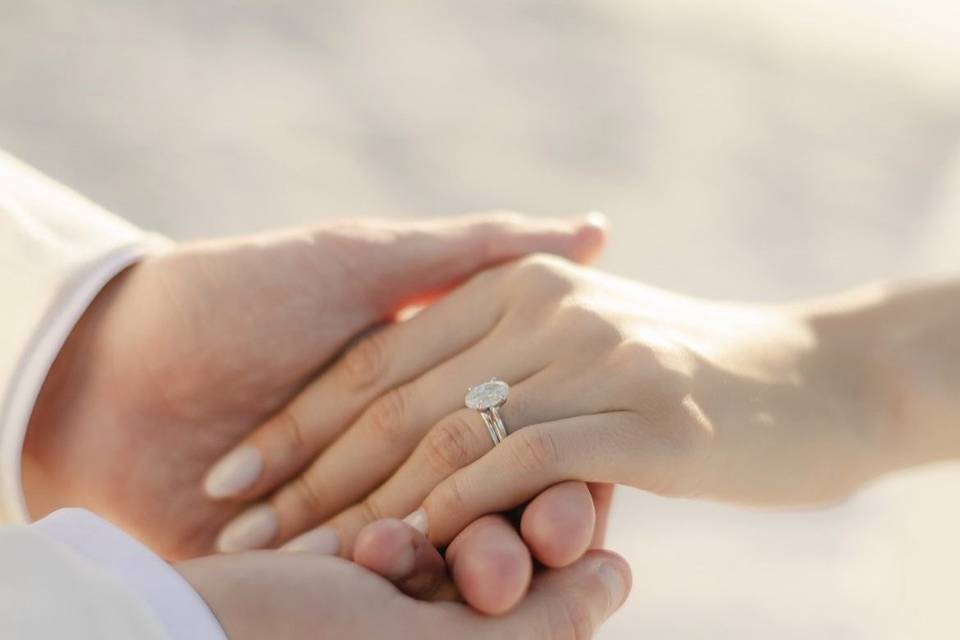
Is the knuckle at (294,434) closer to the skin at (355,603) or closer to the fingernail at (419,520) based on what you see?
the fingernail at (419,520)

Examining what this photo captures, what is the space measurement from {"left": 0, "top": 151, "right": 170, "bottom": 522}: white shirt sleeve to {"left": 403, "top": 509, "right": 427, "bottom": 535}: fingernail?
447mm

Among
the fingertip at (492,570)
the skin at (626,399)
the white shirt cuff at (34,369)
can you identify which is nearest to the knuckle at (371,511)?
the skin at (626,399)

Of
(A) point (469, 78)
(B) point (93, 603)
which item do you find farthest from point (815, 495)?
(A) point (469, 78)

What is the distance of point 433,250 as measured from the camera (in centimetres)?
136

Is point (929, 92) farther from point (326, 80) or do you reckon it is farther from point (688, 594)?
point (688, 594)

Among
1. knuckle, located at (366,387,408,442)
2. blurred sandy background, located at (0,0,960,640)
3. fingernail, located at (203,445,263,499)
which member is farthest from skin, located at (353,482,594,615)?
blurred sandy background, located at (0,0,960,640)

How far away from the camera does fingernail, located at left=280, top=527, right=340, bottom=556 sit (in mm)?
1214

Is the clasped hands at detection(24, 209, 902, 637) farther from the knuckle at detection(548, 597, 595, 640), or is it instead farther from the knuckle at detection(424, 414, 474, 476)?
the knuckle at detection(548, 597, 595, 640)

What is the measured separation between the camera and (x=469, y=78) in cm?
264

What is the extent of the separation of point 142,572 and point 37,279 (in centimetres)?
57

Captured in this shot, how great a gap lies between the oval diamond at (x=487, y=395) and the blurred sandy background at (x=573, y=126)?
678 millimetres

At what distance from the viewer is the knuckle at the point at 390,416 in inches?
50.1

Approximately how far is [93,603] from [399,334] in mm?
613

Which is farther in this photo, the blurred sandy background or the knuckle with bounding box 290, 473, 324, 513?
the blurred sandy background
